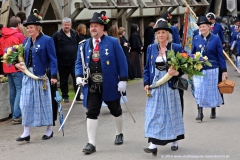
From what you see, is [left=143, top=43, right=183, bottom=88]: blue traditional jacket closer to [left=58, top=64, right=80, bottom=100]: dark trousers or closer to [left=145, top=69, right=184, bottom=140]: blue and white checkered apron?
[left=145, top=69, right=184, bottom=140]: blue and white checkered apron

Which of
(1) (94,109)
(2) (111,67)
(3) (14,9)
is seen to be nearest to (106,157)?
(1) (94,109)

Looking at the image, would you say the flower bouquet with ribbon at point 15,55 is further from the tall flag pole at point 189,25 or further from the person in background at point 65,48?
the tall flag pole at point 189,25

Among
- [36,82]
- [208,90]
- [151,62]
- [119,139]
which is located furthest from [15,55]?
[208,90]

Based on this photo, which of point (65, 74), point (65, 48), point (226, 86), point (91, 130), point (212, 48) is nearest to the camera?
point (91, 130)

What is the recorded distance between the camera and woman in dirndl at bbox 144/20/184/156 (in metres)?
7.41

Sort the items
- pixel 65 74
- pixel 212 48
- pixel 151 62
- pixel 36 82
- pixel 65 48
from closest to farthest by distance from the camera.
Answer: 1. pixel 151 62
2. pixel 36 82
3. pixel 212 48
4. pixel 65 48
5. pixel 65 74

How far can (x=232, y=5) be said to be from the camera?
26812mm

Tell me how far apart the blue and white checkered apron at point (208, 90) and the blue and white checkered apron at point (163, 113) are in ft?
8.67

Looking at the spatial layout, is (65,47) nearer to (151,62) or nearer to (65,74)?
(65,74)

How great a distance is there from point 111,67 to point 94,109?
574 mm

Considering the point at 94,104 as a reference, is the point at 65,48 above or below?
above

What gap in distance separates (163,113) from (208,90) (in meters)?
2.88

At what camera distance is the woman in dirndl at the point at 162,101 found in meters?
7.41

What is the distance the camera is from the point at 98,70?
7785 millimetres
